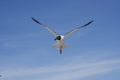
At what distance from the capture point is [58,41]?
44500mm

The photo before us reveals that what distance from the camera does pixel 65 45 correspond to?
44406 mm

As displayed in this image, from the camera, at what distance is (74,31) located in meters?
50.2

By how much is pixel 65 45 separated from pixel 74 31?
7.48 meters

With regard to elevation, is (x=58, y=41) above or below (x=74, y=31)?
below

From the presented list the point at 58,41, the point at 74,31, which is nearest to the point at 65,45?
the point at 58,41

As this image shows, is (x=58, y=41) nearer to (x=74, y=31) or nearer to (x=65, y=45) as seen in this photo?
(x=65, y=45)

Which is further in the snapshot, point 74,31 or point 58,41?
point 74,31

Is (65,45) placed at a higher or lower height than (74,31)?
lower

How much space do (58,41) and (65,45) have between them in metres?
2.05

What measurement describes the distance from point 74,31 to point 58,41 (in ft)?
25.6

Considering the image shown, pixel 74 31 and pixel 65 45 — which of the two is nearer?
pixel 65 45
